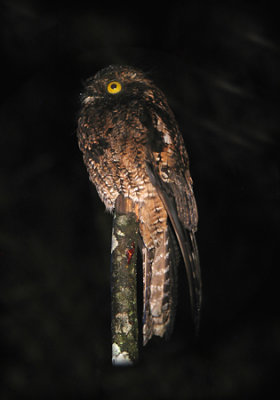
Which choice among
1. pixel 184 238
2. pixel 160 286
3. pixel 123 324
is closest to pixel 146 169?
pixel 184 238

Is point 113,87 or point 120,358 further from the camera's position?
point 113,87

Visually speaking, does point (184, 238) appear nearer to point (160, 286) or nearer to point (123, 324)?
point (160, 286)

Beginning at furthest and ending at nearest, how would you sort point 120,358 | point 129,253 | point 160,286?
point 160,286 < point 129,253 < point 120,358

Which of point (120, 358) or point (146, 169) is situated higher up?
point (146, 169)

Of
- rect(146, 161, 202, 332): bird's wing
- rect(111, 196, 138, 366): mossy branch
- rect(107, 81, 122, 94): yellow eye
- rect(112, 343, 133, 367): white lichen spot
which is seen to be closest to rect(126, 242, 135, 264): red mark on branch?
rect(111, 196, 138, 366): mossy branch

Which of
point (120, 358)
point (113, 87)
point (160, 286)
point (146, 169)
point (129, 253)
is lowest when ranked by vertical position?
point (120, 358)

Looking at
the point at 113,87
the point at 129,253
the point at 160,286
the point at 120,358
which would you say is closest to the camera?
the point at 120,358

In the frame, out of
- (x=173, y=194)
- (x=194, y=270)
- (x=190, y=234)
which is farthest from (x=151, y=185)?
(x=194, y=270)

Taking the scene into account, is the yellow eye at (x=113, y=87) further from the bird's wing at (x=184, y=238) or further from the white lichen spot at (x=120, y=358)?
the white lichen spot at (x=120, y=358)

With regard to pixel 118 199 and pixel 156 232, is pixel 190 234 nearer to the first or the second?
pixel 156 232
